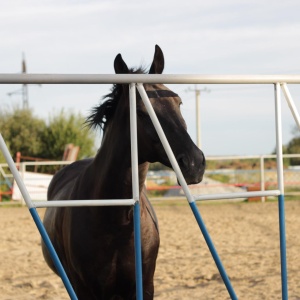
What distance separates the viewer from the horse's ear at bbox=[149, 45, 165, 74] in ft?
11.7

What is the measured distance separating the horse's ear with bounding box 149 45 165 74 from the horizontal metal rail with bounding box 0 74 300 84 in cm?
92

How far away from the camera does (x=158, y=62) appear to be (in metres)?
3.62

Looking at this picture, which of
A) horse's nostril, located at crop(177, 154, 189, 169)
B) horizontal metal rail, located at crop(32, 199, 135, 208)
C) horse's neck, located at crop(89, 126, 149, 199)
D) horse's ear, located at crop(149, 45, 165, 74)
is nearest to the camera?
horizontal metal rail, located at crop(32, 199, 135, 208)

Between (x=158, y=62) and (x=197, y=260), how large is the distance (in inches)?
202

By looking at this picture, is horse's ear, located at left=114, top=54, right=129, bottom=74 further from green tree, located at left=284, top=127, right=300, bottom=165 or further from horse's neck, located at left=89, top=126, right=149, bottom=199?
green tree, located at left=284, top=127, right=300, bottom=165

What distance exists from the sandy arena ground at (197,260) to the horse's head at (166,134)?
330cm

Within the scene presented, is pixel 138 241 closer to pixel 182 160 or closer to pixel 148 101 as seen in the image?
pixel 182 160

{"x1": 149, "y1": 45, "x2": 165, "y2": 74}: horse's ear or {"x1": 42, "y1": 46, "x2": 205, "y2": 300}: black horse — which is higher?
{"x1": 149, "y1": 45, "x2": 165, "y2": 74}: horse's ear

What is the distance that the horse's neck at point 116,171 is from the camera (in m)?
3.69

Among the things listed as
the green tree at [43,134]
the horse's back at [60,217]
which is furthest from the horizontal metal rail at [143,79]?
the green tree at [43,134]

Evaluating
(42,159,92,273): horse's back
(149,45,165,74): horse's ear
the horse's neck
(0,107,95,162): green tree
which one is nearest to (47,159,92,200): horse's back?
(42,159,92,273): horse's back

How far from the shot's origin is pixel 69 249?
158 inches

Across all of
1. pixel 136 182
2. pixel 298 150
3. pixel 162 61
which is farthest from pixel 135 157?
pixel 298 150

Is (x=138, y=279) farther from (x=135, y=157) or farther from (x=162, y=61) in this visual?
(x=162, y=61)
